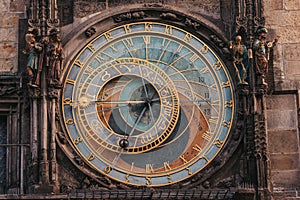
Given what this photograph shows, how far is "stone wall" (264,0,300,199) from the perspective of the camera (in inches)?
869

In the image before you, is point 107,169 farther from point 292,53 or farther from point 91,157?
point 292,53

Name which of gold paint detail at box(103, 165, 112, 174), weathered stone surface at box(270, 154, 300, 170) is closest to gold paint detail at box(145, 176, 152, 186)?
gold paint detail at box(103, 165, 112, 174)

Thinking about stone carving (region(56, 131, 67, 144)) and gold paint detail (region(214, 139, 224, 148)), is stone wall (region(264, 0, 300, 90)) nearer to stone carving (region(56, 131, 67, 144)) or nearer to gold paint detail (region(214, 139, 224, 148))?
gold paint detail (region(214, 139, 224, 148))

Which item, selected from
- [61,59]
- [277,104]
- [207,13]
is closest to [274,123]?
[277,104]

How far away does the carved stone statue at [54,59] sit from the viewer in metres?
22.2

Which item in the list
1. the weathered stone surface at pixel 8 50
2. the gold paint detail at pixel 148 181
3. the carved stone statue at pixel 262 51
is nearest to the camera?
the gold paint detail at pixel 148 181

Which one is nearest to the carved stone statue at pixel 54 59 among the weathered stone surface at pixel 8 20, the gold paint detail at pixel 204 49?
the weathered stone surface at pixel 8 20

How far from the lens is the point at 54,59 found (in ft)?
72.9

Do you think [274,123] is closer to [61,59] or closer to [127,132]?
[127,132]

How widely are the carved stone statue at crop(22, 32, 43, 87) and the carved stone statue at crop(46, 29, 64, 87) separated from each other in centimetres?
18

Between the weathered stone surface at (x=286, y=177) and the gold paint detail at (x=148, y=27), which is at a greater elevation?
the gold paint detail at (x=148, y=27)

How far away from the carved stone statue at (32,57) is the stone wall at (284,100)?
4313 millimetres

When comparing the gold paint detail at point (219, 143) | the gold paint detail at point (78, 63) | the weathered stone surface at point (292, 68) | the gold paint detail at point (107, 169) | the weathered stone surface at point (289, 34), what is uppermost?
the weathered stone surface at point (289, 34)

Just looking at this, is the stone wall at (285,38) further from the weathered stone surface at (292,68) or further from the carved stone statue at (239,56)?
the carved stone statue at (239,56)
